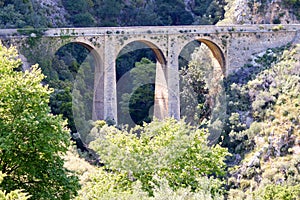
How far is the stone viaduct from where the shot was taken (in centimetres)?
3759

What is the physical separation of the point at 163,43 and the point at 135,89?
29.0 ft

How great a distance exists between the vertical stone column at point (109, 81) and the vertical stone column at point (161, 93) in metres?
3.96

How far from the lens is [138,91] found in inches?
1893

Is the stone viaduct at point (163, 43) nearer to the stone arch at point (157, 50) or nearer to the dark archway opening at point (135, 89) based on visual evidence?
the stone arch at point (157, 50)

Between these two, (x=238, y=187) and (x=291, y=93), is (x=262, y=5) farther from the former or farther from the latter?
(x=238, y=187)

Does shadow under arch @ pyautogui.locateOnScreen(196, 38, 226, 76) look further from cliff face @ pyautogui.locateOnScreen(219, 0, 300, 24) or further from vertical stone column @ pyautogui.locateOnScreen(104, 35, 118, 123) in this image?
vertical stone column @ pyautogui.locateOnScreen(104, 35, 118, 123)

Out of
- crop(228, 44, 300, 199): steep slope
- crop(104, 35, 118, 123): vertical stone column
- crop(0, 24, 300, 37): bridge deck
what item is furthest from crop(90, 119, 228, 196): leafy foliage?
crop(0, 24, 300, 37): bridge deck

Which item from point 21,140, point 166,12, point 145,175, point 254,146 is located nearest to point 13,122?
point 21,140

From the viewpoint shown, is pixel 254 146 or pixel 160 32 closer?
pixel 254 146

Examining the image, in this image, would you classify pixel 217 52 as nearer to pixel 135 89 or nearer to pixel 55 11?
pixel 135 89

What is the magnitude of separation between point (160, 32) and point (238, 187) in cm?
1157

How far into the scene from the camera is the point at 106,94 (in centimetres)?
3841

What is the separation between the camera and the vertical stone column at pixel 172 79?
132 feet

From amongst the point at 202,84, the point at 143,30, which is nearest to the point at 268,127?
the point at 143,30
